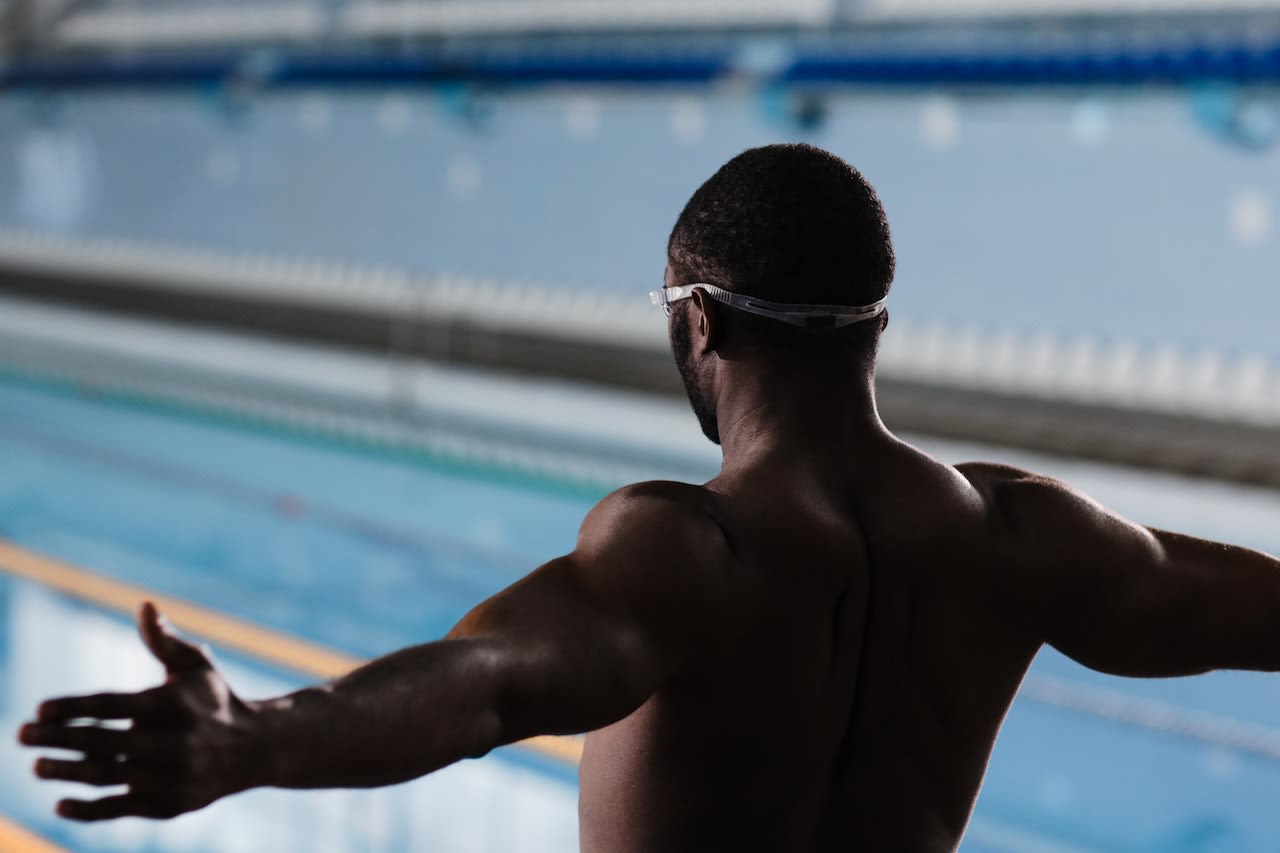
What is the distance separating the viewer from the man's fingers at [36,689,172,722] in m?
0.90

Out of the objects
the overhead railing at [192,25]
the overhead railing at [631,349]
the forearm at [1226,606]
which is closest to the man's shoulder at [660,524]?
the forearm at [1226,606]

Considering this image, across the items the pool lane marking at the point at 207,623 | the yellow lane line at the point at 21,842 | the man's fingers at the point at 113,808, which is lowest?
the yellow lane line at the point at 21,842

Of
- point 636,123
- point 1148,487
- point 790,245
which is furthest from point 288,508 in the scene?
point 790,245

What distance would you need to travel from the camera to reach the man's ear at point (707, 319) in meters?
1.32

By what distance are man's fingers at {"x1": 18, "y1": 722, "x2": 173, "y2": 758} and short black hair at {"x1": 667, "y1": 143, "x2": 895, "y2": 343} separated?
0.63 metres

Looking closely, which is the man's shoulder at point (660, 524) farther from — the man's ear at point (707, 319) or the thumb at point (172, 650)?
the thumb at point (172, 650)

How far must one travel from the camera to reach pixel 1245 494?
5844 mm

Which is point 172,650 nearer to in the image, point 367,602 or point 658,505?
point 658,505

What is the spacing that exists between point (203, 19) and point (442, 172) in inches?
109

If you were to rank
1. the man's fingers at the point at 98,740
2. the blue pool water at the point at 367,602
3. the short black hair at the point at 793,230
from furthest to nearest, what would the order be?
1. the blue pool water at the point at 367,602
2. the short black hair at the point at 793,230
3. the man's fingers at the point at 98,740

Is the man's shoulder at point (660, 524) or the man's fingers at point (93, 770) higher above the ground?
the man's shoulder at point (660, 524)

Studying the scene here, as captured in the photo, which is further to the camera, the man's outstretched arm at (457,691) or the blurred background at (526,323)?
the blurred background at (526,323)

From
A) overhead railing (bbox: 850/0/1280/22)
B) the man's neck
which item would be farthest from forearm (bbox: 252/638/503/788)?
overhead railing (bbox: 850/0/1280/22)

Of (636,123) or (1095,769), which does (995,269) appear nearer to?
(636,123)
